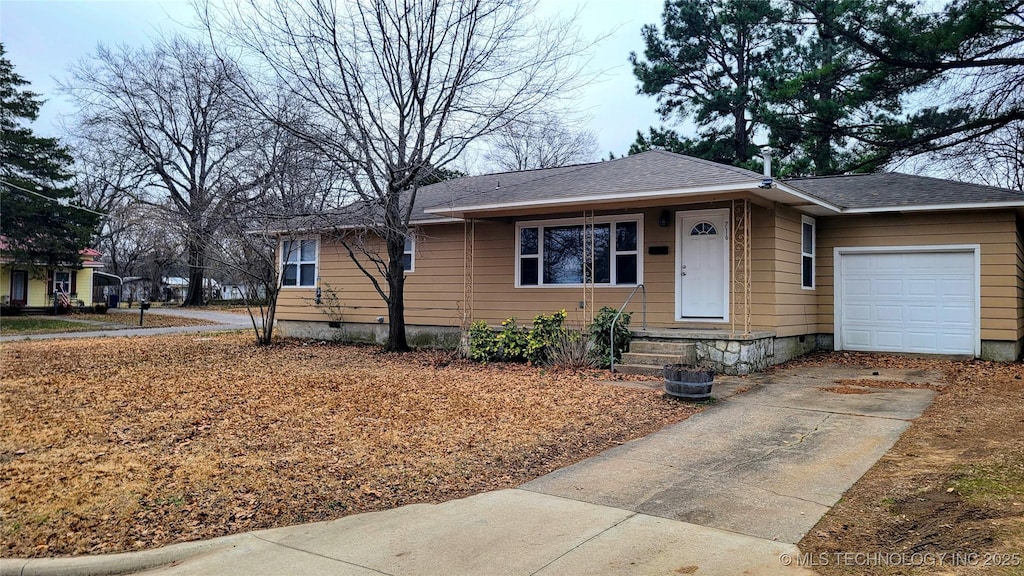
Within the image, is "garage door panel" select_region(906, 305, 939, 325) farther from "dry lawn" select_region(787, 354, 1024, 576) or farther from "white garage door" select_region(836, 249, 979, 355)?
"dry lawn" select_region(787, 354, 1024, 576)

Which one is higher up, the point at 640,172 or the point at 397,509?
the point at 640,172

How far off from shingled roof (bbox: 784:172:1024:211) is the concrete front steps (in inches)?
168

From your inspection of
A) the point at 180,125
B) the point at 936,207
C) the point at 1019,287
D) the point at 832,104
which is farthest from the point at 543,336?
the point at 180,125

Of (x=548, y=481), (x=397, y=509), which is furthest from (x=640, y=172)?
(x=397, y=509)

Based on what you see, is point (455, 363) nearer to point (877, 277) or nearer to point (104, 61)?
point (877, 277)

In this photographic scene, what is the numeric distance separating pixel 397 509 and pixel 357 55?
9684mm

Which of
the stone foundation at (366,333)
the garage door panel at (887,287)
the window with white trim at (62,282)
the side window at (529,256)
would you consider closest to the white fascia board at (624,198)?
the side window at (529,256)

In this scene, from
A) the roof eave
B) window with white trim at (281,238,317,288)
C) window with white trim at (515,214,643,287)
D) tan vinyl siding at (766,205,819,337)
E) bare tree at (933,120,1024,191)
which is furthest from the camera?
window with white trim at (281,238,317,288)

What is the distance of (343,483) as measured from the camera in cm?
461

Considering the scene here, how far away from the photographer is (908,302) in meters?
11.5

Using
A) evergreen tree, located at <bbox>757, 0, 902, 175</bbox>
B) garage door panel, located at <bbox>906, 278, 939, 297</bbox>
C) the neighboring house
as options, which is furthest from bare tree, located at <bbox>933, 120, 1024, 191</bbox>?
the neighboring house

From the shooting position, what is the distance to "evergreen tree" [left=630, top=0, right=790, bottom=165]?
77.6 ft

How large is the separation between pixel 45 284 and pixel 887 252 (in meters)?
34.4

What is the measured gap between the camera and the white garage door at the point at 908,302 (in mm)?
10969
